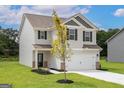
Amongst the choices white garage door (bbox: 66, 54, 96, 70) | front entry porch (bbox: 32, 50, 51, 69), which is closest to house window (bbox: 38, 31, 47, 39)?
front entry porch (bbox: 32, 50, 51, 69)

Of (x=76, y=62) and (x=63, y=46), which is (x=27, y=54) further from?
(x=63, y=46)

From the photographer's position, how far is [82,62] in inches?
1155

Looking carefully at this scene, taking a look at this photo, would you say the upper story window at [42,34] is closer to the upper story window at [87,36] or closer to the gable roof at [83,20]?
the gable roof at [83,20]

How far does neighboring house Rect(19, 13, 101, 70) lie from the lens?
29094 millimetres

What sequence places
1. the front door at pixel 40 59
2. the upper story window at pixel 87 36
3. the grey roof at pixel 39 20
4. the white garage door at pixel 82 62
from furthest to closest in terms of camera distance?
the front door at pixel 40 59 < the grey roof at pixel 39 20 < the upper story window at pixel 87 36 < the white garage door at pixel 82 62

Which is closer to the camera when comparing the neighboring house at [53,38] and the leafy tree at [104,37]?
the neighboring house at [53,38]

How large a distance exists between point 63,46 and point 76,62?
9.03 m

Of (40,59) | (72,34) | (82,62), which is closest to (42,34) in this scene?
(40,59)

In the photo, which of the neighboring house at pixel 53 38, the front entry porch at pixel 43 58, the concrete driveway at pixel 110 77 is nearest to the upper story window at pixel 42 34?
the neighboring house at pixel 53 38

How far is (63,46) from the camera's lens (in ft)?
66.3

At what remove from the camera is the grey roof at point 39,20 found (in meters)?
31.2
